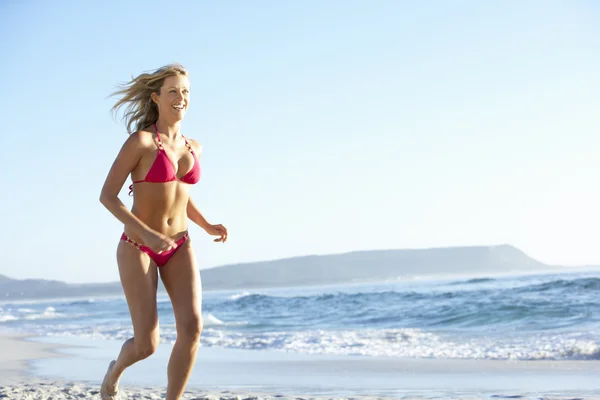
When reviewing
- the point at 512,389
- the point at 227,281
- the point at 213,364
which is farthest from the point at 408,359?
the point at 227,281

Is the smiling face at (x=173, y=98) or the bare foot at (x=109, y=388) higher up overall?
the smiling face at (x=173, y=98)

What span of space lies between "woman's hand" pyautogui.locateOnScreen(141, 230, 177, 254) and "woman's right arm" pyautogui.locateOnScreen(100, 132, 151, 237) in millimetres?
52

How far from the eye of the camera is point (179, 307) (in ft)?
12.7

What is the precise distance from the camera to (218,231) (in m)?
4.42

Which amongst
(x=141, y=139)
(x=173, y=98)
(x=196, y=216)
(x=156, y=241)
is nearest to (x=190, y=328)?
(x=156, y=241)

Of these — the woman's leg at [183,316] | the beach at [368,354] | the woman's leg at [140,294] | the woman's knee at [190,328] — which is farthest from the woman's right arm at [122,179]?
the beach at [368,354]

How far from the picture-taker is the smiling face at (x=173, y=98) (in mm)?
3984

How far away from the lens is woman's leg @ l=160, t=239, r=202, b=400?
3814 mm

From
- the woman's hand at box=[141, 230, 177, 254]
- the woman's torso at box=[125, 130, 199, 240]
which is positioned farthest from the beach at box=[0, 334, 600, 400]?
the woman's hand at box=[141, 230, 177, 254]

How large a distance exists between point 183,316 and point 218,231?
0.73 meters

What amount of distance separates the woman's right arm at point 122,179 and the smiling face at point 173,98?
231 mm

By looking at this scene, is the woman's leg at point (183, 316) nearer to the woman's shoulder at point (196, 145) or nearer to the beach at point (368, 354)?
the woman's shoulder at point (196, 145)

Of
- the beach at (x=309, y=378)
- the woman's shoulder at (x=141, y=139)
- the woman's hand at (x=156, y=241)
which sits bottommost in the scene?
the beach at (x=309, y=378)

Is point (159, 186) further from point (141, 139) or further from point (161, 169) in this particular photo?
point (141, 139)
